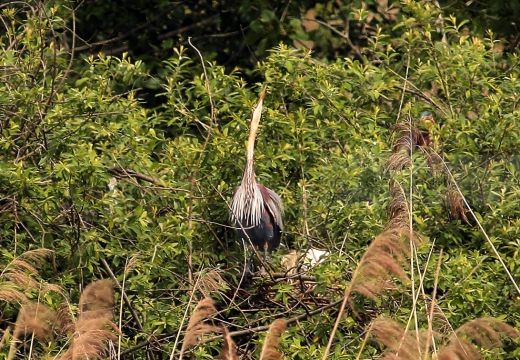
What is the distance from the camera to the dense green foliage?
15.5 ft

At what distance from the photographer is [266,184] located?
5.50m

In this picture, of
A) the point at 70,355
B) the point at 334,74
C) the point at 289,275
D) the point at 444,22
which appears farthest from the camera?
the point at 444,22

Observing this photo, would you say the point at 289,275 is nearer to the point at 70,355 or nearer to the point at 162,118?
the point at 162,118

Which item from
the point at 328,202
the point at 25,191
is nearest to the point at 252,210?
the point at 328,202

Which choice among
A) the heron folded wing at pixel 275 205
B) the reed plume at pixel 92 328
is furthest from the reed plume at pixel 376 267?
the heron folded wing at pixel 275 205

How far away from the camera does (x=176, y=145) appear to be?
5.36 meters

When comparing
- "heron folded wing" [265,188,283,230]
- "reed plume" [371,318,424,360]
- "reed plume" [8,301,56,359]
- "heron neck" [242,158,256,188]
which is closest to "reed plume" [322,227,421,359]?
"reed plume" [371,318,424,360]

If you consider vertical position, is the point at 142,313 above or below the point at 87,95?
below

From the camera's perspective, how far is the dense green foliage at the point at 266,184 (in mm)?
4715

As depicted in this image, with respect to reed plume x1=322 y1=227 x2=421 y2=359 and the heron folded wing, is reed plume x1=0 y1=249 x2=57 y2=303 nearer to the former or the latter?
reed plume x1=322 y1=227 x2=421 y2=359

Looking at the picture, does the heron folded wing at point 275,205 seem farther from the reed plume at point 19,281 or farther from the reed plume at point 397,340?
the reed plume at point 397,340

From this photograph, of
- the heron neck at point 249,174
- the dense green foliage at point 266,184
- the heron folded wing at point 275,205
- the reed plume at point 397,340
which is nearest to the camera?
the reed plume at point 397,340

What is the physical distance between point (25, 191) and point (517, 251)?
216cm

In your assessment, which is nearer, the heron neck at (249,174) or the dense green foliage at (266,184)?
the dense green foliage at (266,184)
